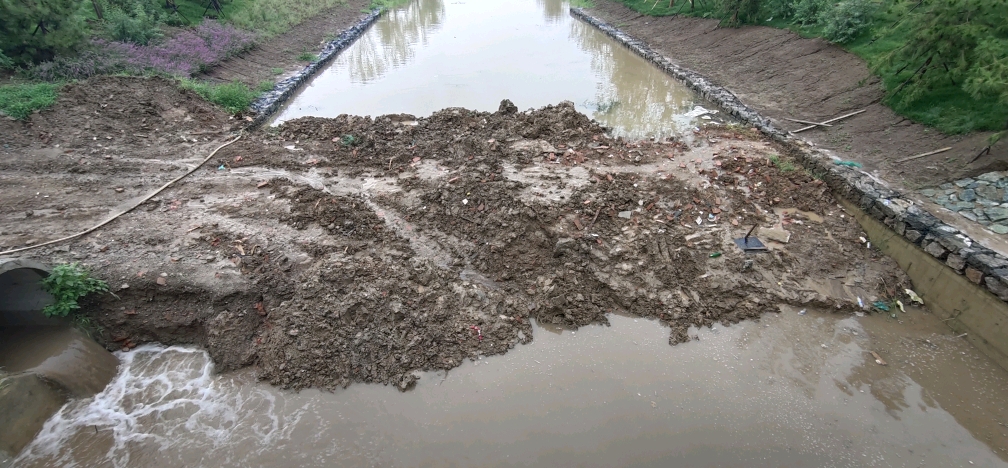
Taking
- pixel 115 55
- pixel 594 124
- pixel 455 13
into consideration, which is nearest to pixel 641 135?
pixel 594 124

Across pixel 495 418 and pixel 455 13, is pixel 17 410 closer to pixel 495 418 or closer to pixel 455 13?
pixel 495 418

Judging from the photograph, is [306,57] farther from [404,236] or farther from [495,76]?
[404,236]

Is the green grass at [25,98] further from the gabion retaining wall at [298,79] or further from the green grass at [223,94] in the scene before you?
the gabion retaining wall at [298,79]

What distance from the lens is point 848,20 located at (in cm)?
1248

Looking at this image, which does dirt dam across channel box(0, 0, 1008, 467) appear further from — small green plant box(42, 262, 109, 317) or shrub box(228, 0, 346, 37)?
shrub box(228, 0, 346, 37)

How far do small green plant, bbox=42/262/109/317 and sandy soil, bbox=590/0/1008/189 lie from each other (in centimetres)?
1216

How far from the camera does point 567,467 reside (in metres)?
4.54

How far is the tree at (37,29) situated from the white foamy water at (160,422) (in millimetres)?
10009

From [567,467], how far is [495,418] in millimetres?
891

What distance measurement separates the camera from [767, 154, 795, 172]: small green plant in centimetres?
873

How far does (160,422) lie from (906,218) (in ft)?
33.0

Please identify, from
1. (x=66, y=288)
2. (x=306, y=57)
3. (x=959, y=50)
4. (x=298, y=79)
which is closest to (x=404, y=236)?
(x=66, y=288)

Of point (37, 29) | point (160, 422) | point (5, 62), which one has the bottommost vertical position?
point (160, 422)

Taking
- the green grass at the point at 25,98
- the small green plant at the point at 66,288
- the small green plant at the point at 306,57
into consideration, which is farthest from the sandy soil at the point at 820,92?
the green grass at the point at 25,98
